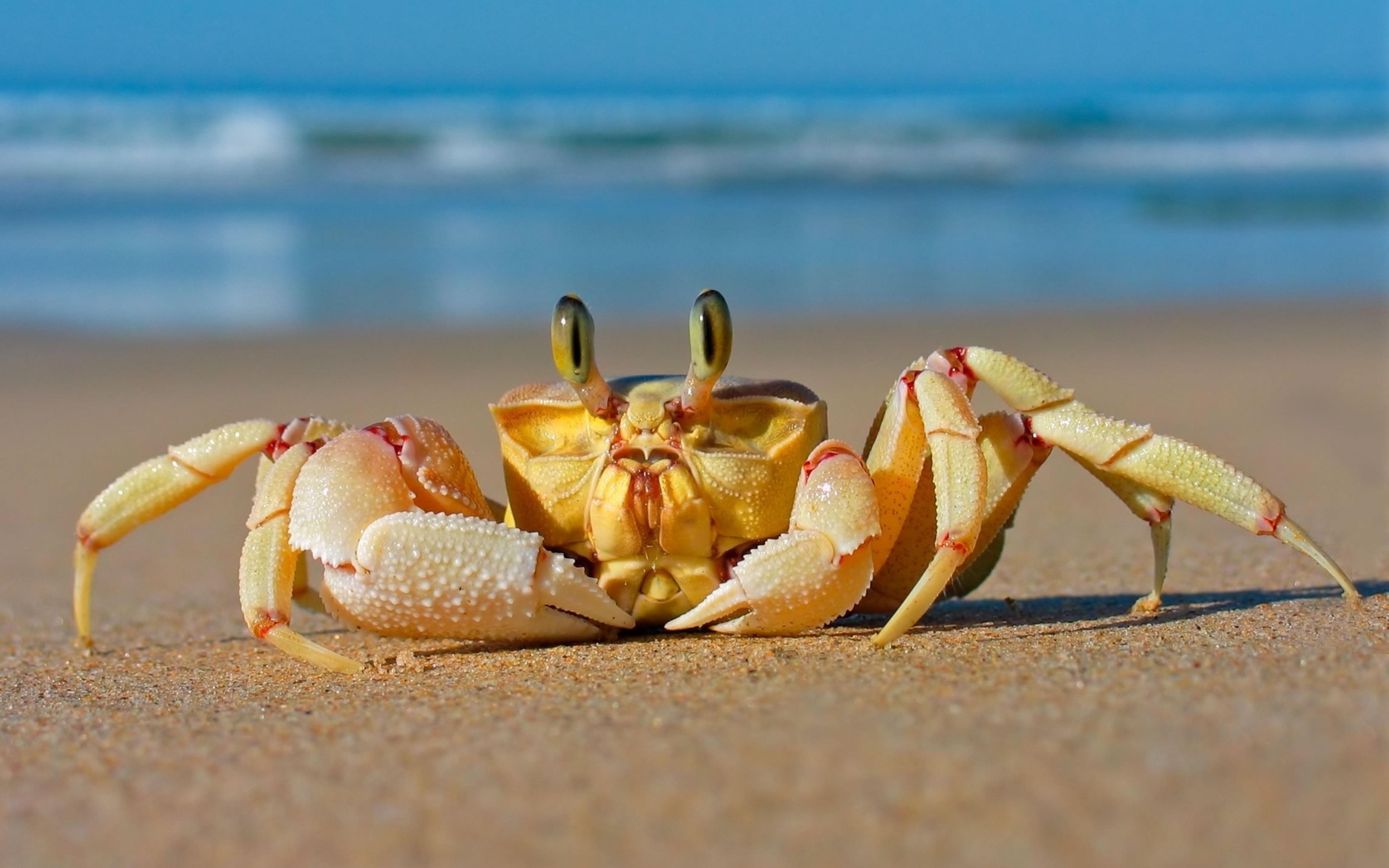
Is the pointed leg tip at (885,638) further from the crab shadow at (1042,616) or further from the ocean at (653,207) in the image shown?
the ocean at (653,207)

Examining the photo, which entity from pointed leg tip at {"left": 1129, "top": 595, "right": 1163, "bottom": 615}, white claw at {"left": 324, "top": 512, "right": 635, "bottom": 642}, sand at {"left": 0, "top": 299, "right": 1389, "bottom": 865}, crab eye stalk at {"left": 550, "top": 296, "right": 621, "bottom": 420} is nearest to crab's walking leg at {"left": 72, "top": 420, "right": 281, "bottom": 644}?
sand at {"left": 0, "top": 299, "right": 1389, "bottom": 865}

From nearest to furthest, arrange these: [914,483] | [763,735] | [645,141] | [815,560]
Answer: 1. [763,735]
2. [815,560]
3. [914,483]
4. [645,141]

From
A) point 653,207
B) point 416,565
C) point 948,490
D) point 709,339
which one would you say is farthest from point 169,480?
point 653,207

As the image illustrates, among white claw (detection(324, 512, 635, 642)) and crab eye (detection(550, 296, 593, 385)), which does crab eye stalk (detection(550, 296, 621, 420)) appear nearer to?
crab eye (detection(550, 296, 593, 385))

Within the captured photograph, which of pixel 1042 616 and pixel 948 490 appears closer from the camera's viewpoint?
pixel 948 490

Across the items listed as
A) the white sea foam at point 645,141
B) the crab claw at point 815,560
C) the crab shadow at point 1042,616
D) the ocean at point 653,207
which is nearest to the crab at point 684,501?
the crab claw at point 815,560

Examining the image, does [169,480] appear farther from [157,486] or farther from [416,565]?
[416,565]

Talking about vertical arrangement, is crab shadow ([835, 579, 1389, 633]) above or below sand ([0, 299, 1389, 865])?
below
